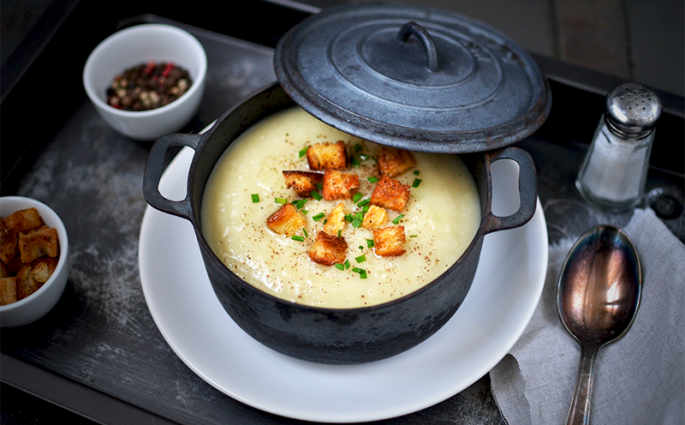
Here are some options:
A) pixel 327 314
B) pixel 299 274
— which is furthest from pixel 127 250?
pixel 327 314

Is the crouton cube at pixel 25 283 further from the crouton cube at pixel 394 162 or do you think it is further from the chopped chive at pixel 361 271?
the crouton cube at pixel 394 162

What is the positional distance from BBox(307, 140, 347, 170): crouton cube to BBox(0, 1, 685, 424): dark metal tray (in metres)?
0.73

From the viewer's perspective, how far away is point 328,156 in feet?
5.83

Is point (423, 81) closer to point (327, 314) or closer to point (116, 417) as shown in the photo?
point (327, 314)

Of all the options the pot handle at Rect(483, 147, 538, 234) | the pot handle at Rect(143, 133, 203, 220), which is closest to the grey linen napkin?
the pot handle at Rect(483, 147, 538, 234)

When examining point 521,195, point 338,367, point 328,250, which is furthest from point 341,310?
point 521,195

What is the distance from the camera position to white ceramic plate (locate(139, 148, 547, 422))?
1546 mm

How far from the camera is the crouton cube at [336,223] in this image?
5.39 ft

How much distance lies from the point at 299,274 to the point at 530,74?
92cm

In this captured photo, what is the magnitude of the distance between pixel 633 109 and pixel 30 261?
191 cm

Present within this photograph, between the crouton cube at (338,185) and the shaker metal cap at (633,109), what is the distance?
2.77ft

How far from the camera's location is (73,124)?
2.32m

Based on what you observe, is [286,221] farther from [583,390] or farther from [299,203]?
[583,390]

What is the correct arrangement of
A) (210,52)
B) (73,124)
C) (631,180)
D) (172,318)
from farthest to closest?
(210,52)
(73,124)
(631,180)
(172,318)
